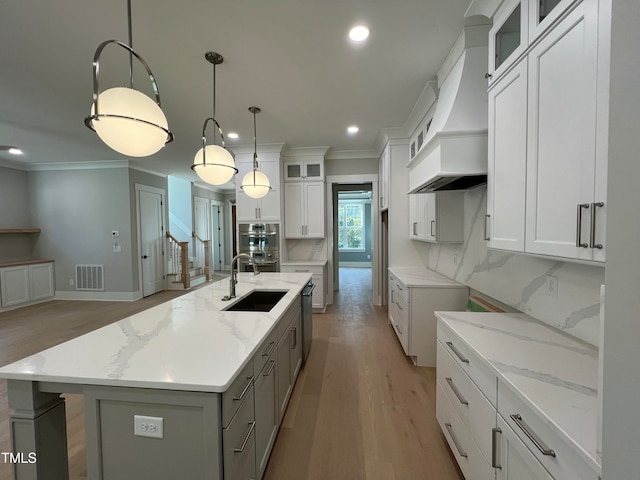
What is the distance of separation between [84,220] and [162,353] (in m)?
6.33

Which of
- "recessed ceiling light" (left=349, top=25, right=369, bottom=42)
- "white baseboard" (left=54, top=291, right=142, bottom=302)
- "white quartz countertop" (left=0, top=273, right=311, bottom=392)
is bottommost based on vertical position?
"white baseboard" (left=54, top=291, right=142, bottom=302)

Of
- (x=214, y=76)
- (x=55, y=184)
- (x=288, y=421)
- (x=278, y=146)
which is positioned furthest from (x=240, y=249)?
(x=55, y=184)

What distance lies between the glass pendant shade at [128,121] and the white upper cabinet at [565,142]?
6.09ft

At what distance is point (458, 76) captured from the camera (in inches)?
81.7

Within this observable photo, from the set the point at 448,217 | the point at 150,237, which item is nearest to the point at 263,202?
the point at 448,217

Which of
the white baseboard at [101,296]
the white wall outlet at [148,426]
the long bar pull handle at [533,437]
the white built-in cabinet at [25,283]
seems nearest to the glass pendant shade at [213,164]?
the white wall outlet at [148,426]

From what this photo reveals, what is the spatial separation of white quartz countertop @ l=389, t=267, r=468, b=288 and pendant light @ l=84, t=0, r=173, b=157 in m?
2.56

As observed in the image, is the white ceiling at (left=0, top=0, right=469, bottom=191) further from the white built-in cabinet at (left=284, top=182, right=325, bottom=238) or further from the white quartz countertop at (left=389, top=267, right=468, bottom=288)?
the white quartz countertop at (left=389, top=267, right=468, bottom=288)

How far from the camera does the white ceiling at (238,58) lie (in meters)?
1.84

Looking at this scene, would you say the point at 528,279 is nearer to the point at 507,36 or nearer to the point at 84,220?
the point at 507,36

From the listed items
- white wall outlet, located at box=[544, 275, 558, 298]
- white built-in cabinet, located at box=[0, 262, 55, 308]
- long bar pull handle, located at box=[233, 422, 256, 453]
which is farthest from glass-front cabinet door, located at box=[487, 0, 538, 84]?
white built-in cabinet, located at box=[0, 262, 55, 308]

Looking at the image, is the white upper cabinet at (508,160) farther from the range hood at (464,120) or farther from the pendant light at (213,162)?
the pendant light at (213,162)

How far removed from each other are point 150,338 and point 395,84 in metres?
3.06

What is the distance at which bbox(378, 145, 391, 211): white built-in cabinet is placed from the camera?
13.9 ft
